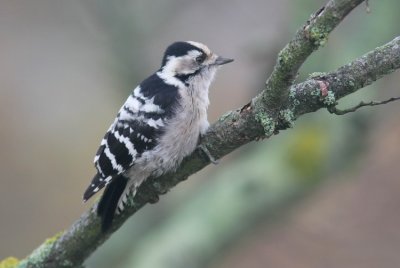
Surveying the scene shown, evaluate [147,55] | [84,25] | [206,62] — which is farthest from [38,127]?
[206,62]

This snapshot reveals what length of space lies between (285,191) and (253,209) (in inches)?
10.6

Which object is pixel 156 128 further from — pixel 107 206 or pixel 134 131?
pixel 107 206

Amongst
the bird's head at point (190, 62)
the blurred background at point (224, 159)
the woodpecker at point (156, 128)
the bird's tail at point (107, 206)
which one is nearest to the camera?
the bird's tail at point (107, 206)

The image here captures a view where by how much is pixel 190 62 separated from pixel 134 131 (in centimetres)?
67

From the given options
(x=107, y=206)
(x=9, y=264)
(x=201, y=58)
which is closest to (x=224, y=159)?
(x=201, y=58)

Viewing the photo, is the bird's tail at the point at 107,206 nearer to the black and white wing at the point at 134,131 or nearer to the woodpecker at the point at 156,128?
the woodpecker at the point at 156,128

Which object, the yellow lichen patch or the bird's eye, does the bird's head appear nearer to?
the bird's eye

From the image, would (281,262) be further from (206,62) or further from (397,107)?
(206,62)

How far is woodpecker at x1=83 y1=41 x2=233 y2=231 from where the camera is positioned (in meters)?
3.93

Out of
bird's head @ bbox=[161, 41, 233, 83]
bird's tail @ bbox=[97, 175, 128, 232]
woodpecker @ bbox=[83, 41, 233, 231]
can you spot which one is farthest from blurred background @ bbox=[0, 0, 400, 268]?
bird's tail @ bbox=[97, 175, 128, 232]

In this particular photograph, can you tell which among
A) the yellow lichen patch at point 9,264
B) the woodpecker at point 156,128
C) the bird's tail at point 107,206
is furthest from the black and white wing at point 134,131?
the yellow lichen patch at point 9,264

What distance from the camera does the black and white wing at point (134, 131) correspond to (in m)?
4.02

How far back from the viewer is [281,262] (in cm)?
736

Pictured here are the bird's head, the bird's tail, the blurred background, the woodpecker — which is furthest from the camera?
the blurred background
